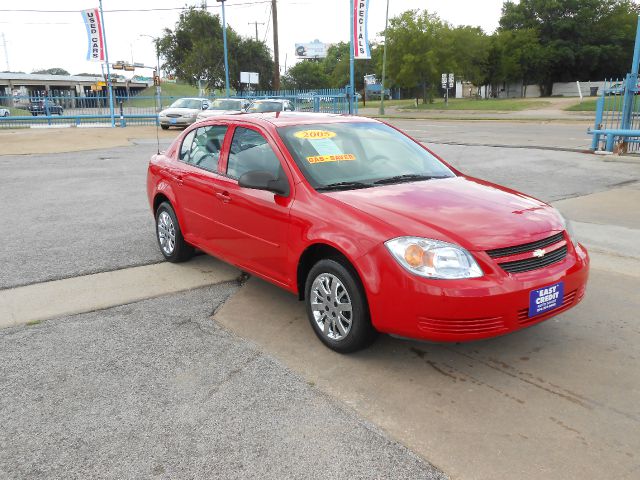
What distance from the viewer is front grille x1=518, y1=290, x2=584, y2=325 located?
3365 millimetres

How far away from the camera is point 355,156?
4543mm

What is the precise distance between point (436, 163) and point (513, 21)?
239ft

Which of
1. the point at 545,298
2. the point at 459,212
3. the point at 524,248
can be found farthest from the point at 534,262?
the point at 459,212

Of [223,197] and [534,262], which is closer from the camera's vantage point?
[534,262]

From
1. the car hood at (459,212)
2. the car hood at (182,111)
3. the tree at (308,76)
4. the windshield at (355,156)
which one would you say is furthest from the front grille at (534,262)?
the tree at (308,76)

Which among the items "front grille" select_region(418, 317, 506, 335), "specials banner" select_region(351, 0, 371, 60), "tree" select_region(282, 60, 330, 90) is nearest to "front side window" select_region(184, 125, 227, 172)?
"front grille" select_region(418, 317, 506, 335)

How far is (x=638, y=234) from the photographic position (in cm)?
673

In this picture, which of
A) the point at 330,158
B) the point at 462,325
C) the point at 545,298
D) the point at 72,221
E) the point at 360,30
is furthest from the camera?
the point at 360,30

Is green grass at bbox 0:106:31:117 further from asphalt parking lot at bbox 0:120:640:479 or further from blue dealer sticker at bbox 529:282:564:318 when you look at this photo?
blue dealer sticker at bbox 529:282:564:318

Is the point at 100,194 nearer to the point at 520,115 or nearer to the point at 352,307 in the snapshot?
the point at 352,307

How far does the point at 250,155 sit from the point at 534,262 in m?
2.40

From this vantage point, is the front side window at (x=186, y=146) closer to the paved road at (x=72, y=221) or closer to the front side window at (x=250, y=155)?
the front side window at (x=250, y=155)

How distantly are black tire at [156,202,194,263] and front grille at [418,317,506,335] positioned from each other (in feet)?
10.5

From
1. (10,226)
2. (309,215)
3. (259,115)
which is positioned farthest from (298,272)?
(10,226)
